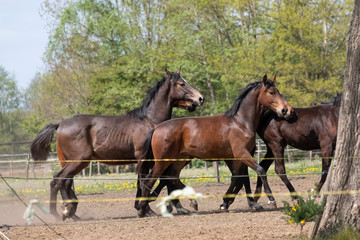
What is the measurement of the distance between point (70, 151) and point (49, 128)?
0.91 metres

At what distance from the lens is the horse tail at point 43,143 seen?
1041cm

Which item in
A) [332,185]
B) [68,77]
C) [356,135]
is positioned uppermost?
[68,77]

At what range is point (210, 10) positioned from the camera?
31.0m

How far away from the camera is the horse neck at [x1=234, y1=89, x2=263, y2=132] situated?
9.30 m

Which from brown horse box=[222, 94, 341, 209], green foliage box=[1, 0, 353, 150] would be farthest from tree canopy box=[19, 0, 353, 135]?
brown horse box=[222, 94, 341, 209]

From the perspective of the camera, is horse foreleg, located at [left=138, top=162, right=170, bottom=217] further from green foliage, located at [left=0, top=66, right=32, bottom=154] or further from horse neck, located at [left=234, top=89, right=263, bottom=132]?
green foliage, located at [left=0, top=66, right=32, bottom=154]

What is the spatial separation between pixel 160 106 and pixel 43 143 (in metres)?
2.48

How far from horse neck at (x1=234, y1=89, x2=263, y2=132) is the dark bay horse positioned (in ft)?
2.99

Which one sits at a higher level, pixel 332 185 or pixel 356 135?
pixel 356 135

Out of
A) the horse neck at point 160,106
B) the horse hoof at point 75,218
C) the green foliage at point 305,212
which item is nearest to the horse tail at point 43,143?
the horse hoof at point 75,218

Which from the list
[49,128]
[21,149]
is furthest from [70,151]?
[21,149]

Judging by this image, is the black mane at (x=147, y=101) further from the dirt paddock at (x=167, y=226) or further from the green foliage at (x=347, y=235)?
the green foliage at (x=347, y=235)

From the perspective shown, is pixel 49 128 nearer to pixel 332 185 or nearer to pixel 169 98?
pixel 169 98

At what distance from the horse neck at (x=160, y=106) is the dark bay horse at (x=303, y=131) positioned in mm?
1923
